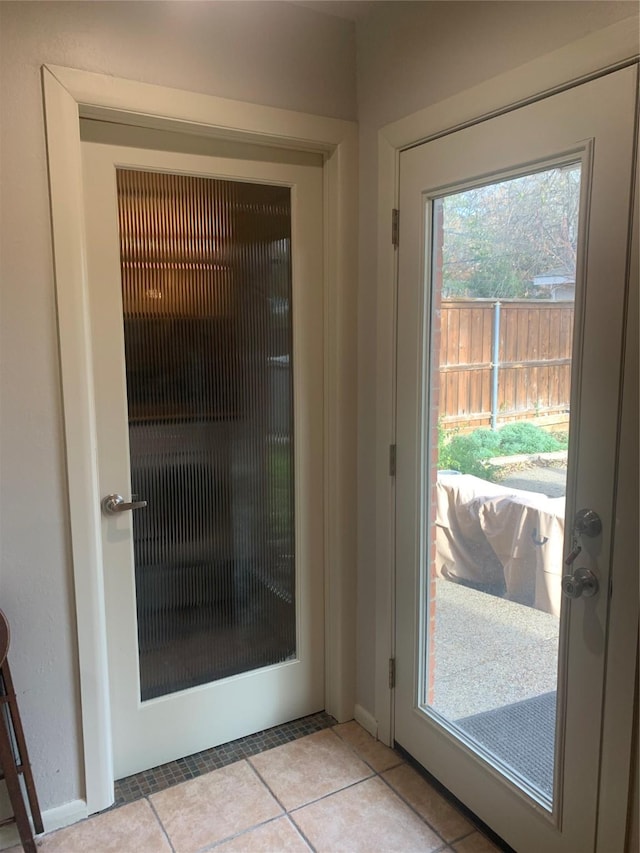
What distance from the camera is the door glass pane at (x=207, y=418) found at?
2.02 meters

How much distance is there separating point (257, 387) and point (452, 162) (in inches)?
37.9

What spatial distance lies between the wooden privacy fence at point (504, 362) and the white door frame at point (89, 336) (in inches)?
18.7

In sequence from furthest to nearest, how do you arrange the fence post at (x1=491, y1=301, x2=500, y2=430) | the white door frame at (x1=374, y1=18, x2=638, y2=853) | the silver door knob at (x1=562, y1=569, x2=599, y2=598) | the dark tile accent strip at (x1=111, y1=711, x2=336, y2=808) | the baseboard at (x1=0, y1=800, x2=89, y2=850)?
1. the dark tile accent strip at (x1=111, y1=711, x2=336, y2=808)
2. the baseboard at (x1=0, y1=800, x2=89, y2=850)
3. the fence post at (x1=491, y1=301, x2=500, y2=430)
4. the silver door knob at (x1=562, y1=569, x2=599, y2=598)
5. the white door frame at (x1=374, y1=18, x2=638, y2=853)

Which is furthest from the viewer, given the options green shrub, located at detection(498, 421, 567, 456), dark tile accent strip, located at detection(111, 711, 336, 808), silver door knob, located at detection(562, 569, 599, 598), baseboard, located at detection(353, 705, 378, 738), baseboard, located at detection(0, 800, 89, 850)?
baseboard, located at detection(353, 705, 378, 738)

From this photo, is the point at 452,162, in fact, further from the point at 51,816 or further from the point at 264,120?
the point at 51,816

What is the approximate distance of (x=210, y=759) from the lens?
2.24 metres

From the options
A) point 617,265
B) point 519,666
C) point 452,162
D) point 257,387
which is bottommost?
point 519,666

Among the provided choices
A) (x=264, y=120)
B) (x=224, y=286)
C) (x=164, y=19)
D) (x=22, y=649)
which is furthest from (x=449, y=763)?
(x=164, y=19)

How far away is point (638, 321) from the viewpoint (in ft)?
4.47

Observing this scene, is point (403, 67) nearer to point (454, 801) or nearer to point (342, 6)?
point (342, 6)

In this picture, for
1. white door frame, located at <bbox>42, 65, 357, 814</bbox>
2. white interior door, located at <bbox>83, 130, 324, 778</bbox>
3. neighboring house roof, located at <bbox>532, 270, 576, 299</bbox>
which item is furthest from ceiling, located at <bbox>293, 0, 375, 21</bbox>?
neighboring house roof, located at <bbox>532, 270, 576, 299</bbox>

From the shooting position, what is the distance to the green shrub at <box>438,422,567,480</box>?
5.44 feet

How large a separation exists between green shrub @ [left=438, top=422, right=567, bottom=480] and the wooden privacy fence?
3 centimetres

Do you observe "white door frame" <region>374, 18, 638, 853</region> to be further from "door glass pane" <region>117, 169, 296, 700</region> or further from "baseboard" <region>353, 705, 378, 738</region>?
"baseboard" <region>353, 705, 378, 738</region>
